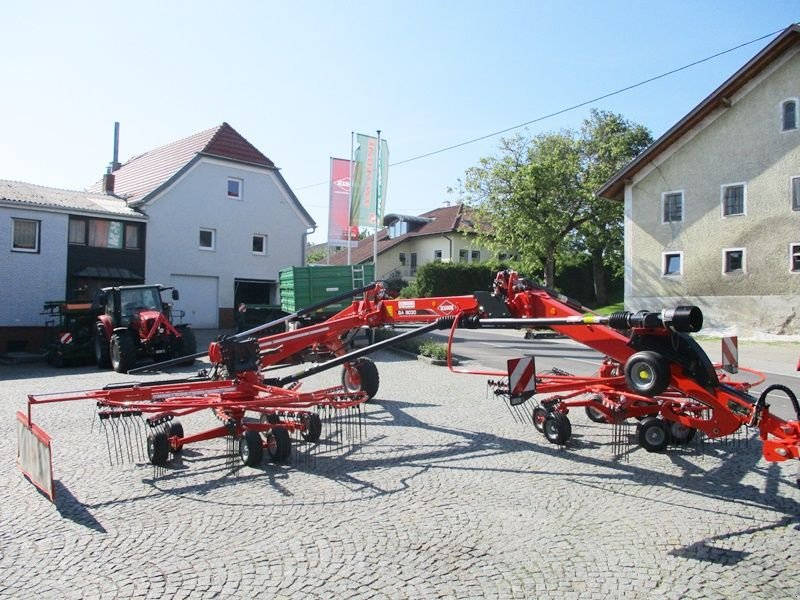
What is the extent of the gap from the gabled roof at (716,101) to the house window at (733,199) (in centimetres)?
308

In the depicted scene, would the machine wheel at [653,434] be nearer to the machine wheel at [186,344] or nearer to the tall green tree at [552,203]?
the machine wheel at [186,344]

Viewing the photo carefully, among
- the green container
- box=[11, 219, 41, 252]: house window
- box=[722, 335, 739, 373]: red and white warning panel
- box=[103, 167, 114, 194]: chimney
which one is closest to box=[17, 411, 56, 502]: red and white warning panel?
box=[722, 335, 739, 373]: red and white warning panel

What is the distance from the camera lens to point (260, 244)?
29.5 m

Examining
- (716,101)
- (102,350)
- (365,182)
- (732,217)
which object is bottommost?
(102,350)

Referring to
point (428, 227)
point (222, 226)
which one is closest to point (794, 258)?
point (222, 226)

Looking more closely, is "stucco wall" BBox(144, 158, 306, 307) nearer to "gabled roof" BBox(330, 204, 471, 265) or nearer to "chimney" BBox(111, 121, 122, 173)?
"chimney" BBox(111, 121, 122, 173)

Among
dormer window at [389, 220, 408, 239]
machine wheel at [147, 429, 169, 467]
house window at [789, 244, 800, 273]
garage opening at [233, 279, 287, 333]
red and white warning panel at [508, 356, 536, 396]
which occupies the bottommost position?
machine wheel at [147, 429, 169, 467]

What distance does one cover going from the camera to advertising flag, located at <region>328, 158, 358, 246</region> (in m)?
26.1

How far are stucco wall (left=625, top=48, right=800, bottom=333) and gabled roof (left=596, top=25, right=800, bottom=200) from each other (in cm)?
33

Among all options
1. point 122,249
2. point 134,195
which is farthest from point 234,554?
point 134,195

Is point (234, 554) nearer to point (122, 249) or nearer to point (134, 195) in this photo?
point (122, 249)

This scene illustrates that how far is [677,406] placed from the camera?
704 cm

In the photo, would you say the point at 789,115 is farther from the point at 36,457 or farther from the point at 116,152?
the point at 116,152

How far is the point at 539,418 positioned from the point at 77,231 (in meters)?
20.7
